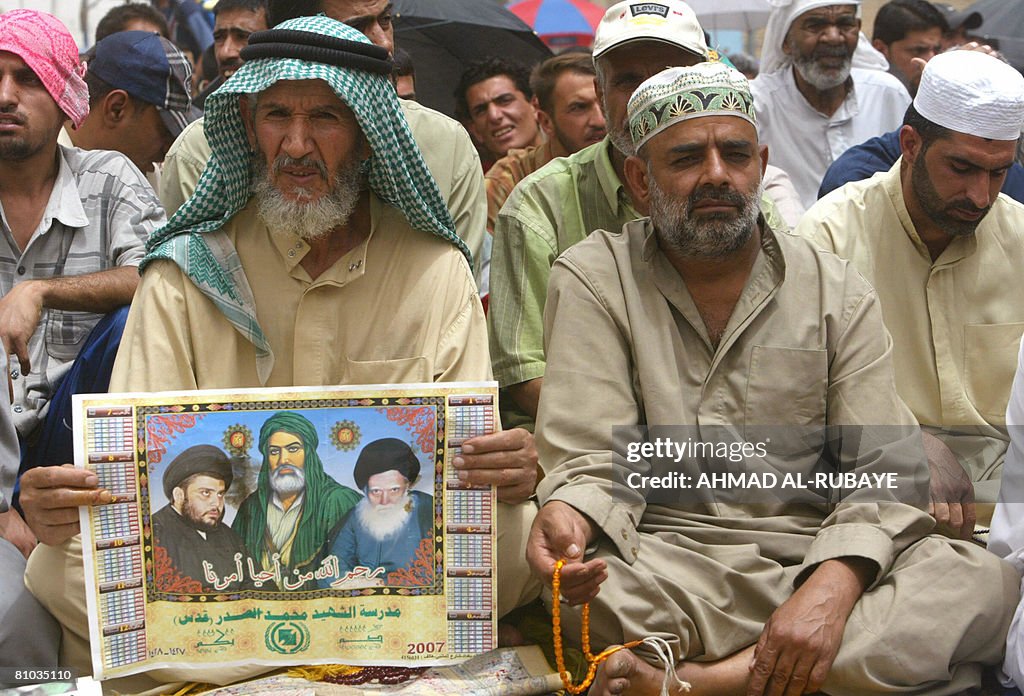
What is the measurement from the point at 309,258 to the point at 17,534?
122cm

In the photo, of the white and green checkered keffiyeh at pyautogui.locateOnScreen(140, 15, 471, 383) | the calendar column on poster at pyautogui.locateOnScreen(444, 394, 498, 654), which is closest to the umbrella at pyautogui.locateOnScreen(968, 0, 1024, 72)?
the white and green checkered keffiyeh at pyautogui.locateOnScreen(140, 15, 471, 383)

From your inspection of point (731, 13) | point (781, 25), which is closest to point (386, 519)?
point (781, 25)

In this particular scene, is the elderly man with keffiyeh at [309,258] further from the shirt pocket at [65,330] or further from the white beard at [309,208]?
the shirt pocket at [65,330]

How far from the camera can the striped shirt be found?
4734 millimetres

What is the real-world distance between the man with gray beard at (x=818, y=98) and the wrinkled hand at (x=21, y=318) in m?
4.33

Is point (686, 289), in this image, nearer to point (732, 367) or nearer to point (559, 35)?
point (732, 367)

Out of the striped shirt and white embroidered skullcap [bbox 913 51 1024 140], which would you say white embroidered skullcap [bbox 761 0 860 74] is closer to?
white embroidered skullcap [bbox 913 51 1024 140]

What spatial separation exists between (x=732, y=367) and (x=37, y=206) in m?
2.64

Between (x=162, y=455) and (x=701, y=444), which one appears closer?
(x=162, y=455)

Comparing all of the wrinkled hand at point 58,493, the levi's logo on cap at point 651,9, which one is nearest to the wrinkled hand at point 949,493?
the levi's logo on cap at point 651,9

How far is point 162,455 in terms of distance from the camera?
3.37m

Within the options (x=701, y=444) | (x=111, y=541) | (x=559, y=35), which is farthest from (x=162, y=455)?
(x=559, y=35)

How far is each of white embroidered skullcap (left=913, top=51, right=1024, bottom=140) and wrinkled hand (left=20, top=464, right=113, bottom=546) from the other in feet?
10.5

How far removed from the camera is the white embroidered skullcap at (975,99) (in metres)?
4.63
